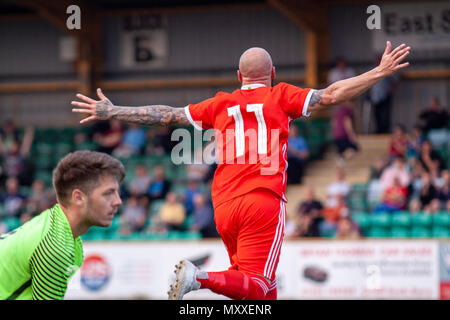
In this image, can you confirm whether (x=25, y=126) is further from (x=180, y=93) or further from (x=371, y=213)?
(x=371, y=213)

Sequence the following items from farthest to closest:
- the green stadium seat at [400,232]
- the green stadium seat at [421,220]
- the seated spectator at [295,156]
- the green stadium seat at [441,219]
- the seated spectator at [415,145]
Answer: the seated spectator at [295,156] → the seated spectator at [415,145] → the green stadium seat at [400,232] → the green stadium seat at [421,220] → the green stadium seat at [441,219]

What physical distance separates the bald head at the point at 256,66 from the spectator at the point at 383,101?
43.0ft

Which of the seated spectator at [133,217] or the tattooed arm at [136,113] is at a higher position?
the tattooed arm at [136,113]

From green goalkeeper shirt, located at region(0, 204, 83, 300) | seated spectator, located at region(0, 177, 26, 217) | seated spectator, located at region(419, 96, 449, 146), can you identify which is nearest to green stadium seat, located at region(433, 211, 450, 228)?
seated spectator, located at region(419, 96, 449, 146)

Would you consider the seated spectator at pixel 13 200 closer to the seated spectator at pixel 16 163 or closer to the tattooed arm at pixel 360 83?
the seated spectator at pixel 16 163

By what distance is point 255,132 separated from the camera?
526 centimetres

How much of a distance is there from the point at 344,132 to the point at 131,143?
5.25m

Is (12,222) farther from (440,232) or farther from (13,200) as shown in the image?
(440,232)

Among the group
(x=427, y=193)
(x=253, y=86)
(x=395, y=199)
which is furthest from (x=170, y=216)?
(x=253, y=86)

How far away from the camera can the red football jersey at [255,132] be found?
522 cm

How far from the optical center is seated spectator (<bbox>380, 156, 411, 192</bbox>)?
13.7 m

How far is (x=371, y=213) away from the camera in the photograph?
13891 millimetres

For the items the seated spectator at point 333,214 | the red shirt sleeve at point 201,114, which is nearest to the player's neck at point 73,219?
the red shirt sleeve at point 201,114
